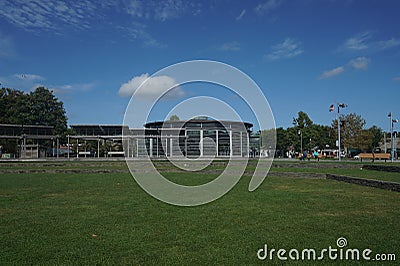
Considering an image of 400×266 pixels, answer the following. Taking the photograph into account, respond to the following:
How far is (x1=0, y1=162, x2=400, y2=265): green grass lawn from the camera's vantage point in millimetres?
6970

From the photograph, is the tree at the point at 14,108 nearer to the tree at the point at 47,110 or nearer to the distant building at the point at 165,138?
the tree at the point at 47,110

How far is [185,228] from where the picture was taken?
917cm

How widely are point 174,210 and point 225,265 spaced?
5.79 m

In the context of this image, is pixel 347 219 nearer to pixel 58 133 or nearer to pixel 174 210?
pixel 174 210

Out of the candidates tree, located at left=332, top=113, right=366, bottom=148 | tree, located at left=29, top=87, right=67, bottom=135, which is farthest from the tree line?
tree, located at left=29, top=87, right=67, bottom=135

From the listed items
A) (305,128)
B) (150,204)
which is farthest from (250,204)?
(305,128)

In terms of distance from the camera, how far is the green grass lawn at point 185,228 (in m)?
6.97

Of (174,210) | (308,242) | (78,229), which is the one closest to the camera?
(308,242)

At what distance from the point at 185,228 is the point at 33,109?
3591 inches

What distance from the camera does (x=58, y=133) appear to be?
90.3m

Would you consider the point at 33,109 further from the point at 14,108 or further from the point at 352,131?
the point at 352,131

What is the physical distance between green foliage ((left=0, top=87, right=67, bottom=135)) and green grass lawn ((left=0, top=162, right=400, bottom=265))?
78.7 metres

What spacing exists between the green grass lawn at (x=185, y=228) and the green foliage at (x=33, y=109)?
3100 inches

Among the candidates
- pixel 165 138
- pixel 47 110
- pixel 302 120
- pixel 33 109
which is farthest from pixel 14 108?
pixel 302 120
